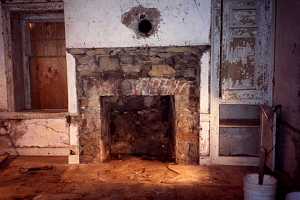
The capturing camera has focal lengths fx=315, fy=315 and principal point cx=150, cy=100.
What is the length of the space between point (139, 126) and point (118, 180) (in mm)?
1428

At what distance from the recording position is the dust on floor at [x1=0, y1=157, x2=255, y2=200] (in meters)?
3.75

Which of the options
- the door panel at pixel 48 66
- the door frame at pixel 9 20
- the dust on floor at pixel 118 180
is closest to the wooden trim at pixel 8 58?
the door frame at pixel 9 20

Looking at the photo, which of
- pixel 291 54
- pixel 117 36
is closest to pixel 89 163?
pixel 117 36

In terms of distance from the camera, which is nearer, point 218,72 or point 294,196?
point 294,196

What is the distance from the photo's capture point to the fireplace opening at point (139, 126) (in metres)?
5.47

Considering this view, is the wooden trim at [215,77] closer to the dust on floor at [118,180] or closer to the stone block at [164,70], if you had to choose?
the dust on floor at [118,180]

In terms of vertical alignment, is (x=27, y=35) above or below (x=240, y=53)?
above

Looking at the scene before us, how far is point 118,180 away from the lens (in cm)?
425

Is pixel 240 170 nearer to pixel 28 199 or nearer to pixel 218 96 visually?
pixel 218 96

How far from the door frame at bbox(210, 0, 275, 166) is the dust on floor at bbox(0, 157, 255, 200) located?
18 centimetres

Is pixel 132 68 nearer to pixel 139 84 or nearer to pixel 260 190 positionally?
pixel 139 84

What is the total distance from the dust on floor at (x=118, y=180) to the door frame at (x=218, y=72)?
178 mm

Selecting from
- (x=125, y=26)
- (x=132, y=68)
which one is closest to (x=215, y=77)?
(x=132, y=68)

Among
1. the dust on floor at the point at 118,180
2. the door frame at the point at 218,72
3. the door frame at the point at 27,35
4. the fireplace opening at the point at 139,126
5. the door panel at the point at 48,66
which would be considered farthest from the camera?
the door panel at the point at 48,66
